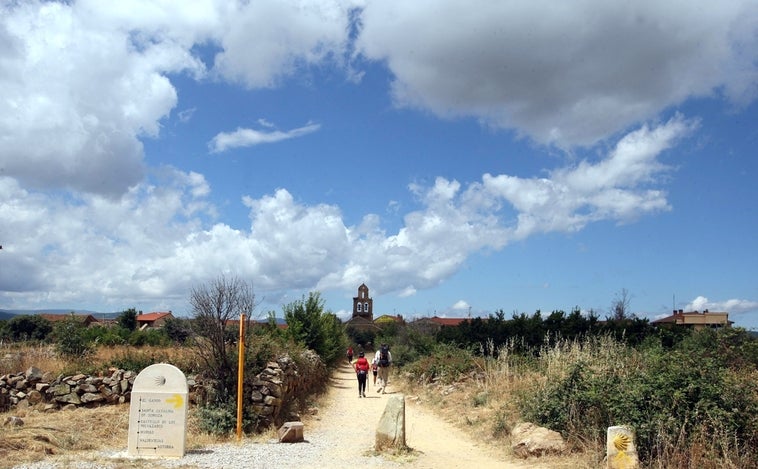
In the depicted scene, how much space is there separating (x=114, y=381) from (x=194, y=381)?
6.09ft

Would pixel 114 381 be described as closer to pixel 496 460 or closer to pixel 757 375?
pixel 496 460

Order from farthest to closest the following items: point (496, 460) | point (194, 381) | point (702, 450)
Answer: point (194, 381), point (496, 460), point (702, 450)

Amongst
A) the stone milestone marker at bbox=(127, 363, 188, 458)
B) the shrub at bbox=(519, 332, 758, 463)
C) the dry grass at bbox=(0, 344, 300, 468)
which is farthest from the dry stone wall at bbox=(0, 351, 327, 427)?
the shrub at bbox=(519, 332, 758, 463)

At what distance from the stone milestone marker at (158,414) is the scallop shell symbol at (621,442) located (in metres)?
7.11

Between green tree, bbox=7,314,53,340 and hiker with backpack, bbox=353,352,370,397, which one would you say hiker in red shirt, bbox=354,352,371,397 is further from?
green tree, bbox=7,314,53,340

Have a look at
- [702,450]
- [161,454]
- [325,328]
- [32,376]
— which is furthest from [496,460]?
[325,328]

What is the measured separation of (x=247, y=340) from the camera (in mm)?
15508

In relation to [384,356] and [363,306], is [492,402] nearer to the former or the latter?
[384,356]

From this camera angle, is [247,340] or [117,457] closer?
[117,457]

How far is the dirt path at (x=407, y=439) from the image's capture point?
10.5 m

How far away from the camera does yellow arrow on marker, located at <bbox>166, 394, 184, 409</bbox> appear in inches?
426

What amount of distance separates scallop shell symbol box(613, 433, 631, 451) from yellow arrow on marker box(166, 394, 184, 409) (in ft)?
23.7

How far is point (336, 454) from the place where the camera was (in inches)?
442

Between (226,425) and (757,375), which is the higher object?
(757,375)
